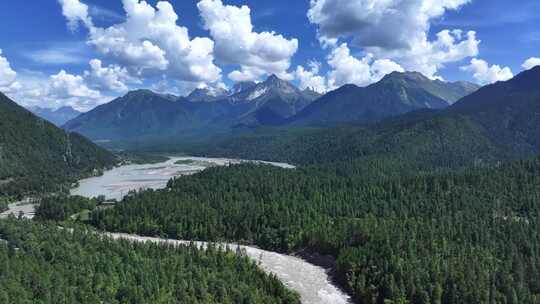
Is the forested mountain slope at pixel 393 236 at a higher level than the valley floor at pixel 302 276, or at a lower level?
higher

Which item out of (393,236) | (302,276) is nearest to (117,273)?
(302,276)

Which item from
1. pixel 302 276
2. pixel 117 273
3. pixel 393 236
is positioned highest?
pixel 393 236

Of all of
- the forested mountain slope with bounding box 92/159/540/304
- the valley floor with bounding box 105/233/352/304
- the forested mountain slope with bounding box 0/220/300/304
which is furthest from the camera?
the valley floor with bounding box 105/233/352/304

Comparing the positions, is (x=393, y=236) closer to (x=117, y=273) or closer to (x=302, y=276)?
(x=302, y=276)

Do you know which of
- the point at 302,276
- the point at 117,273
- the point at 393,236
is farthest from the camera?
the point at 393,236

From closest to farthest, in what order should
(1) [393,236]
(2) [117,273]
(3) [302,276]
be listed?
(2) [117,273] → (3) [302,276] → (1) [393,236]

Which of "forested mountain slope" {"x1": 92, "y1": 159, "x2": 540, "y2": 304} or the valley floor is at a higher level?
"forested mountain slope" {"x1": 92, "y1": 159, "x2": 540, "y2": 304}

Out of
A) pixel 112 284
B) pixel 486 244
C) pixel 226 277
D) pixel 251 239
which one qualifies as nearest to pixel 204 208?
pixel 251 239

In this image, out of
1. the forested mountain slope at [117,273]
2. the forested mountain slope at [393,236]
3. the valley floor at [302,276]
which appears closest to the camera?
the forested mountain slope at [117,273]

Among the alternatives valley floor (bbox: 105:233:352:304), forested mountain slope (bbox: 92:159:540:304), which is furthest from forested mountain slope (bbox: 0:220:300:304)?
forested mountain slope (bbox: 92:159:540:304)

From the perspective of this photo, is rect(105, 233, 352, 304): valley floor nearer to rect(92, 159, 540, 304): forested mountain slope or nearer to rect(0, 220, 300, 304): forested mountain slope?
rect(92, 159, 540, 304): forested mountain slope

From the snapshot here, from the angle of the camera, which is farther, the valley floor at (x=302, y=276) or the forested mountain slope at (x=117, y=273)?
the valley floor at (x=302, y=276)

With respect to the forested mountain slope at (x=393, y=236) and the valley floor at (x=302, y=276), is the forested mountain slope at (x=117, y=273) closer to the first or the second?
the valley floor at (x=302, y=276)

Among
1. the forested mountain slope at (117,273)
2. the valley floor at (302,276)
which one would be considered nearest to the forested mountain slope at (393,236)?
the valley floor at (302,276)
